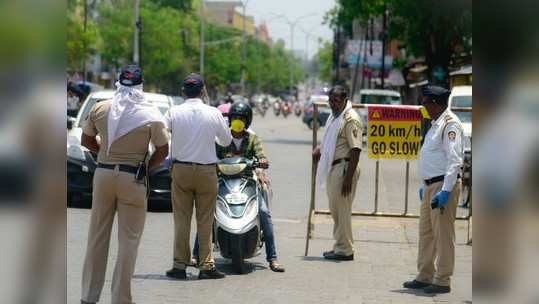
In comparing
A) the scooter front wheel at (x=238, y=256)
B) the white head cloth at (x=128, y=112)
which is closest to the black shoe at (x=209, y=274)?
the scooter front wheel at (x=238, y=256)

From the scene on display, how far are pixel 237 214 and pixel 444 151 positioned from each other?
2.26 m

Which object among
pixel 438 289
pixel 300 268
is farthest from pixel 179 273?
pixel 438 289

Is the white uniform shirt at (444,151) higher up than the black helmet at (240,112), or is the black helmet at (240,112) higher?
the black helmet at (240,112)

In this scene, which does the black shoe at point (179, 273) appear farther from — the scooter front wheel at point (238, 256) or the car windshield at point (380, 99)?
the car windshield at point (380, 99)

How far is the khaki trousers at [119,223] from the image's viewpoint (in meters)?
7.90

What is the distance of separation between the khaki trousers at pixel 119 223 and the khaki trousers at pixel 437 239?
2.65 metres

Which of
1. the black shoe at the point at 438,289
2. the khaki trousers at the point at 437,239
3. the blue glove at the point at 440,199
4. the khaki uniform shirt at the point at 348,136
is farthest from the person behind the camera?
the khaki uniform shirt at the point at 348,136

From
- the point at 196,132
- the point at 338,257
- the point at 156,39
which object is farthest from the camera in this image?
the point at 156,39

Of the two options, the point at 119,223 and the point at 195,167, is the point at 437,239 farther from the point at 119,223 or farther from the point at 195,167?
the point at 119,223

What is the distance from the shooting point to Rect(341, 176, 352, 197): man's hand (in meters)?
11.3

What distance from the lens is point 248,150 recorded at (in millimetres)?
10914

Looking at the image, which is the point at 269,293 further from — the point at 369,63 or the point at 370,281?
the point at 369,63

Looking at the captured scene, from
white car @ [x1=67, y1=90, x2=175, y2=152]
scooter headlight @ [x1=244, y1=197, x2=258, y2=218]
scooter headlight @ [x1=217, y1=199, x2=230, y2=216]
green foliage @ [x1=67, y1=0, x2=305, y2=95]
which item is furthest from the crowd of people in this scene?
green foliage @ [x1=67, y1=0, x2=305, y2=95]

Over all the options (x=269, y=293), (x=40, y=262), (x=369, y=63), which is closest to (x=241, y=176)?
(x=269, y=293)
